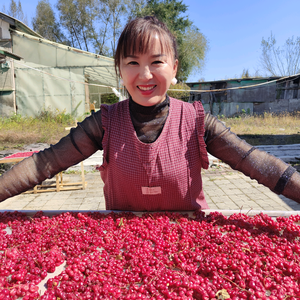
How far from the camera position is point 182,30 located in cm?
2450

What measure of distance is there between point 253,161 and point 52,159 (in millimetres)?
1190

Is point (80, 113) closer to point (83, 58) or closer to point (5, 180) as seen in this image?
point (83, 58)

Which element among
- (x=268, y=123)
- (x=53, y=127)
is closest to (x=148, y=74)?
(x=53, y=127)

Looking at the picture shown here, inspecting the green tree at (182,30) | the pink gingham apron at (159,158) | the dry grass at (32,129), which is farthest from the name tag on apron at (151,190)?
the green tree at (182,30)

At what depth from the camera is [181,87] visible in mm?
18203

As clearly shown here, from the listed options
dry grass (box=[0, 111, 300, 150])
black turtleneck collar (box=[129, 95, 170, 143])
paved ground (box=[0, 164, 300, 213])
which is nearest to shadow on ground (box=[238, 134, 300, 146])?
dry grass (box=[0, 111, 300, 150])

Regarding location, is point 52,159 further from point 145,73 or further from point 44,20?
point 44,20

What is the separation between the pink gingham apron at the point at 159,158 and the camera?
1.38 m

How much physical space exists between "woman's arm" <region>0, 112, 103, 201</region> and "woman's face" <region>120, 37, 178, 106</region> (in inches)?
12.9

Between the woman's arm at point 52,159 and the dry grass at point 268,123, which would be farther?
the dry grass at point 268,123

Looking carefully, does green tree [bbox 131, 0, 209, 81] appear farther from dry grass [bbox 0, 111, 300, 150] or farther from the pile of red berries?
the pile of red berries

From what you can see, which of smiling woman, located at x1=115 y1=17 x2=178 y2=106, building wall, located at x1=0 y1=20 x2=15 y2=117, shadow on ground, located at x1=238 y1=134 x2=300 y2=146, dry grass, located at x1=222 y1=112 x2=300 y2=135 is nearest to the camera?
smiling woman, located at x1=115 y1=17 x2=178 y2=106

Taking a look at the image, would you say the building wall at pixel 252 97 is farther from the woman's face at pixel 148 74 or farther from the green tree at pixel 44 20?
the green tree at pixel 44 20

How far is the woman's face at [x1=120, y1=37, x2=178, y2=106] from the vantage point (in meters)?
1.25
